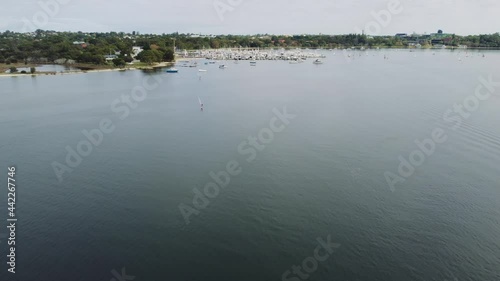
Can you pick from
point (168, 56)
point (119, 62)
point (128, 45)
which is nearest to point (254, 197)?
point (119, 62)

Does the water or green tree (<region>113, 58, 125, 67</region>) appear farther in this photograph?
green tree (<region>113, 58, 125, 67</region>)

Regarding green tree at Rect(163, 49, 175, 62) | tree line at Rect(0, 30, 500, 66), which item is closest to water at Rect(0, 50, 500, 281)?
tree line at Rect(0, 30, 500, 66)

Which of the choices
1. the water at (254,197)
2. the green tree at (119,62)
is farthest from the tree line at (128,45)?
the water at (254,197)

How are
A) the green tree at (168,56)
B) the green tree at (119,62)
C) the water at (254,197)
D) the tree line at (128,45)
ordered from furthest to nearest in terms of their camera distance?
the green tree at (168,56), the tree line at (128,45), the green tree at (119,62), the water at (254,197)

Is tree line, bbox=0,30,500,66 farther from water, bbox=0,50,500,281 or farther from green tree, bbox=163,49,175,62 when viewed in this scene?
water, bbox=0,50,500,281

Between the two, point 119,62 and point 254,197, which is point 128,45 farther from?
point 254,197

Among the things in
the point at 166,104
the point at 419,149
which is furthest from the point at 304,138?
the point at 166,104

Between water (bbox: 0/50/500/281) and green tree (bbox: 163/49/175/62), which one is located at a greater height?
green tree (bbox: 163/49/175/62)

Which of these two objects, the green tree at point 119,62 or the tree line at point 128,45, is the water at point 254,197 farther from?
the tree line at point 128,45

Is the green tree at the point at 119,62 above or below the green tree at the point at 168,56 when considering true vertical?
below
